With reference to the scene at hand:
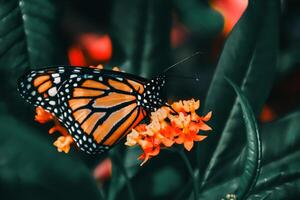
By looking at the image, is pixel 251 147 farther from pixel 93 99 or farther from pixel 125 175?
pixel 93 99

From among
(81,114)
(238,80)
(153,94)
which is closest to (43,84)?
(81,114)

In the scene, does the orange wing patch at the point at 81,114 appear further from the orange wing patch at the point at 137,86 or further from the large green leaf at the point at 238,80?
the large green leaf at the point at 238,80

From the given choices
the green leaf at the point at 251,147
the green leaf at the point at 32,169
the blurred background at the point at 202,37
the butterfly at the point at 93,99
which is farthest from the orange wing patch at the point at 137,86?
the green leaf at the point at 251,147

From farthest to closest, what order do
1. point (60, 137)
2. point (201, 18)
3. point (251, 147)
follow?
point (201, 18)
point (60, 137)
point (251, 147)


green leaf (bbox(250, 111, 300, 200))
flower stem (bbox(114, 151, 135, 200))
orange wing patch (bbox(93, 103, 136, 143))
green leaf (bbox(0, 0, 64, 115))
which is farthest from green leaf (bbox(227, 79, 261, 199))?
green leaf (bbox(0, 0, 64, 115))

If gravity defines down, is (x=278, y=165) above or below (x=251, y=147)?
below

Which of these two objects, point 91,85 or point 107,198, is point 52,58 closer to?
point 91,85

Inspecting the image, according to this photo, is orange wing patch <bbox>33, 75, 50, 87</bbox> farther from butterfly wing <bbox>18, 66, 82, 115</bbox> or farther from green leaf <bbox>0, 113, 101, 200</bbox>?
green leaf <bbox>0, 113, 101, 200</bbox>
